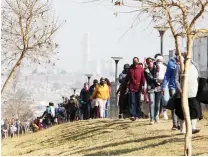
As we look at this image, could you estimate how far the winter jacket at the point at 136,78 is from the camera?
55.1ft

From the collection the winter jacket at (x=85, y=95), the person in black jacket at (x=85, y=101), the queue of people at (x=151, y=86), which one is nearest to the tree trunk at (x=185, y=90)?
the queue of people at (x=151, y=86)

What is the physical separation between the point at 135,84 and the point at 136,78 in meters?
0.16

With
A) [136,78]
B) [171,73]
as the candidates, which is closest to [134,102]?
[136,78]

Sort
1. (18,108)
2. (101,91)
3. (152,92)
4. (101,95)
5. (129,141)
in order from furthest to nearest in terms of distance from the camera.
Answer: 1. (18,108)
2. (101,95)
3. (101,91)
4. (152,92)
5. (129,141)

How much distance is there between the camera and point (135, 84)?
1683cm

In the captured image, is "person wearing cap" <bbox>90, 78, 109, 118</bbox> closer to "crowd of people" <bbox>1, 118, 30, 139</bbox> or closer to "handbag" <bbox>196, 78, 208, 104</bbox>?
"handbag" <bbox>196, 78, 208, 104</bbox>

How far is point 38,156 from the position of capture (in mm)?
12992

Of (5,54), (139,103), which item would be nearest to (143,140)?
(139,103)

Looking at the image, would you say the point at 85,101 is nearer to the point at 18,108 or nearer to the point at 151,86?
the point at 151,86

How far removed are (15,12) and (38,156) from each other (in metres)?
16.4

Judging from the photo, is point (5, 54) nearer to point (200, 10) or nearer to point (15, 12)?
point (15, 12)

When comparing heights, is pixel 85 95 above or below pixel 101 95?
above

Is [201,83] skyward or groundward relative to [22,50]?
groundward

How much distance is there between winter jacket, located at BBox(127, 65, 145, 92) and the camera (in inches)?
661
